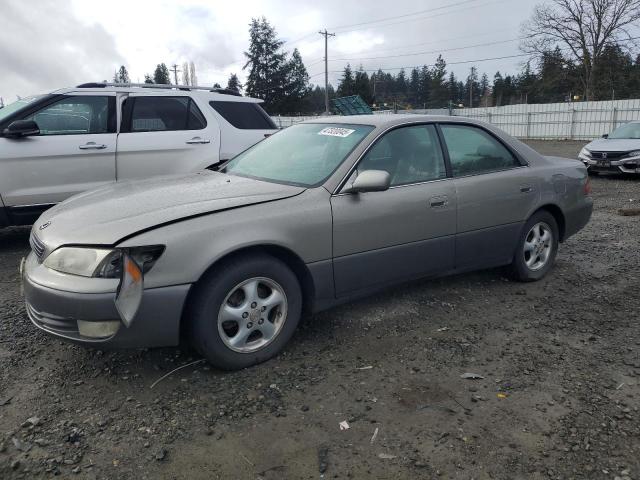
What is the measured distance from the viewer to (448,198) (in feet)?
13.1

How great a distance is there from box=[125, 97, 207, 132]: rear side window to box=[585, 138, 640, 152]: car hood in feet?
32.1

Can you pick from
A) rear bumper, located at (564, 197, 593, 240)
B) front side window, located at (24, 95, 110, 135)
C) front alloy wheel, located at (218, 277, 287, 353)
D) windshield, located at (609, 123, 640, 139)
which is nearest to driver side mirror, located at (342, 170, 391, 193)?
front alloy wheel, located at (218, 277, 287, 353)

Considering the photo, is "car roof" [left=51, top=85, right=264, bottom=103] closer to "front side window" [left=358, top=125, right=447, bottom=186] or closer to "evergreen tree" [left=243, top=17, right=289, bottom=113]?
"front side window" [left=358, top=125, right=447, bottom=186]

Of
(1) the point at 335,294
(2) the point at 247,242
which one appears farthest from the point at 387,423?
(2) the point at 247,242

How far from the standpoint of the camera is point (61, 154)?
18.6ft

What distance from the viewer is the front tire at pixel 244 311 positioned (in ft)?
9.59

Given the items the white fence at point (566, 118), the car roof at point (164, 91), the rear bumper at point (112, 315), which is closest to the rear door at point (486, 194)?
the rear bumper at point (112, 315)

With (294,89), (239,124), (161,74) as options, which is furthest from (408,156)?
(161,74)

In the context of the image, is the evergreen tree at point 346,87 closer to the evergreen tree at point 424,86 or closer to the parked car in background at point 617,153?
the evergreen tree at point 424,86

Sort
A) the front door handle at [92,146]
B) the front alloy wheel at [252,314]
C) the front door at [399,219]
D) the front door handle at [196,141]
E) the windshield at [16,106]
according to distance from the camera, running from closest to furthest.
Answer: the front alloy wheel at [252,314]
the front door at [399,219]
the windshield at [16,106]
the front door handle at [92,146]
the front door handle at [196,141]

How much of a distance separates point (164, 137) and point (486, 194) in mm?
3983

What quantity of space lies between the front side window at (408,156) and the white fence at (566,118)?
23.1 meters

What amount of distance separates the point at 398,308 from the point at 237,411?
5.92 feet

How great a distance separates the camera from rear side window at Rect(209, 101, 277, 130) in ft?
22.5
